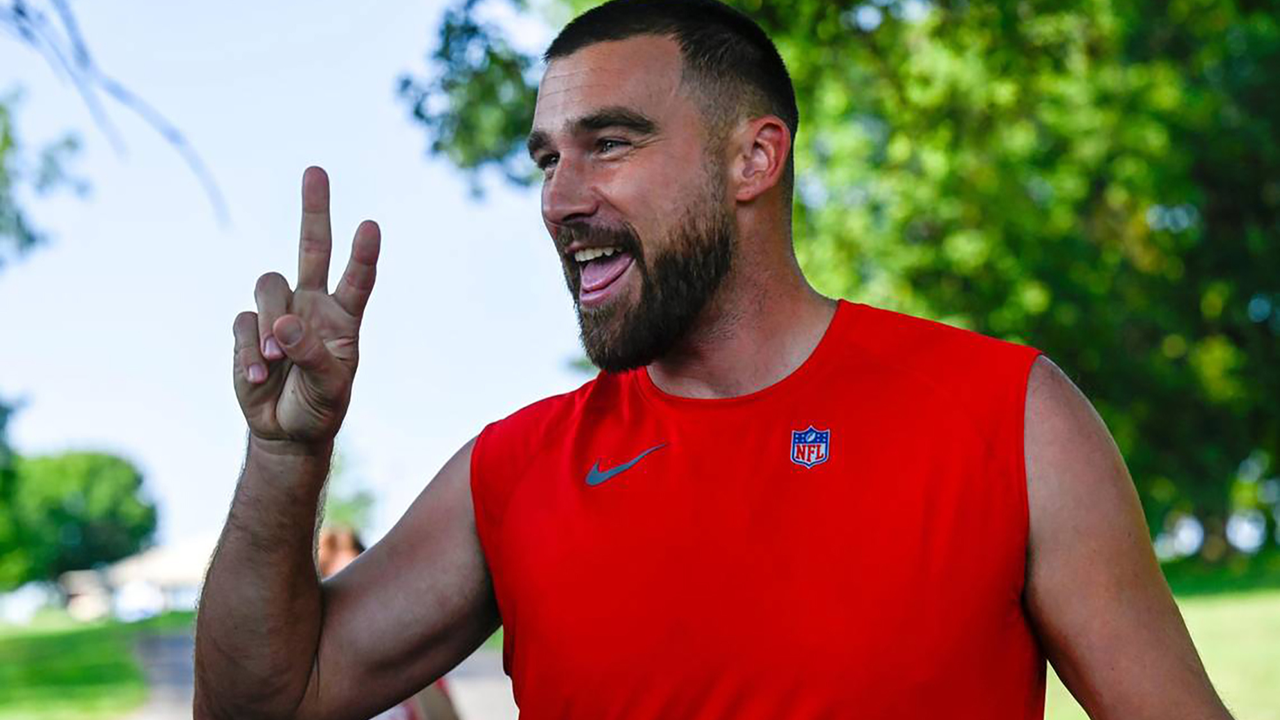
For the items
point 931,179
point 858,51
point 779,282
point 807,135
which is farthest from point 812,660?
point 931,179

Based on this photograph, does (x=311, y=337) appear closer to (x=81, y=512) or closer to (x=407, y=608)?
(x=407, y=608)

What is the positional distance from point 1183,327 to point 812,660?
30777mm

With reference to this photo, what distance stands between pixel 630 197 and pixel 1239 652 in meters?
19.3

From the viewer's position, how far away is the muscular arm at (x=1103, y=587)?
252cm

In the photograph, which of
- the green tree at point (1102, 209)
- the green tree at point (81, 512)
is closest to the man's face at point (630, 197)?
the green tree at point (1102, 209)

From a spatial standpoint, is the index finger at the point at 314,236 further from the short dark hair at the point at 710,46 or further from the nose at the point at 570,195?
the short dark hair at the point at 710,46

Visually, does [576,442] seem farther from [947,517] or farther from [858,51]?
[858,51]

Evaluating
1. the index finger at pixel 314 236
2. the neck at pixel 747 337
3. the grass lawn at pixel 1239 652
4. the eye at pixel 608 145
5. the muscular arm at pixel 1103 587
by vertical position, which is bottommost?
the grass lawn at pixel 1239 652

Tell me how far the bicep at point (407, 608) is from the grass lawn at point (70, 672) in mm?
15913

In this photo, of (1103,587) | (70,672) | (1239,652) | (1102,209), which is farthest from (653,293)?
(1102,209)

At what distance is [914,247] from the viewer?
2516cm

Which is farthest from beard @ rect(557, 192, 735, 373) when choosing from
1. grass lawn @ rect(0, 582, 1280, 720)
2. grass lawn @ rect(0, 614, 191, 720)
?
grass lawn @ rect(0, 614, 191, 720)

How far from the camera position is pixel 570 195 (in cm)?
283

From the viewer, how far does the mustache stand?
112 inches
